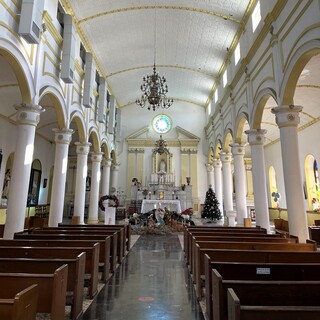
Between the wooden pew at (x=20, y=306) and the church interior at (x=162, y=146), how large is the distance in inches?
1.2

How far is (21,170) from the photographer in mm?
6734

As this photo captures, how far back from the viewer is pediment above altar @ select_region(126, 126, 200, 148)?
20.7 meters

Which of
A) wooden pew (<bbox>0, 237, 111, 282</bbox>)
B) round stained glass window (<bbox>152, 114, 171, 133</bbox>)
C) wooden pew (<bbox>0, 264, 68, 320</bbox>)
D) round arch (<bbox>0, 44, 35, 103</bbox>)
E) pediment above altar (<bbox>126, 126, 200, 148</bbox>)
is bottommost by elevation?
wooden pew (<bbox>0, 264, 68, 320</bbox>)

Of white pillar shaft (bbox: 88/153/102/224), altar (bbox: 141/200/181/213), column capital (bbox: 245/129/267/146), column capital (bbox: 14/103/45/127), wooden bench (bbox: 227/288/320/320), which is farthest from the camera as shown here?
altar (bbox: 141/200/181/213)

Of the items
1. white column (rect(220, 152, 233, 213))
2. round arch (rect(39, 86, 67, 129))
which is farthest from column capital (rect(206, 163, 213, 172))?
round arch (rect(39, 86, 67, 129))

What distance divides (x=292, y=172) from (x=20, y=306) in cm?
664

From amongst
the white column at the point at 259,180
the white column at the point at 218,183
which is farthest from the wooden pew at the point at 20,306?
the white column at the point at 218,183

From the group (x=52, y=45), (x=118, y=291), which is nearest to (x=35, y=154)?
(x=52, y=45)

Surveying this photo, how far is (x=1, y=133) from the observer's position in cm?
1162

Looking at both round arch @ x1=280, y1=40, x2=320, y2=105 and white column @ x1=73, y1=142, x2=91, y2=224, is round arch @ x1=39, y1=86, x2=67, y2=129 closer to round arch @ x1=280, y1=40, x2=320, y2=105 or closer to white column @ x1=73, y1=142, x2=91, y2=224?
white column @ x1=73, y1=142, x2=91, y2=224

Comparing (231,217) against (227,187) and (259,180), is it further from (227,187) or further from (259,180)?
(259,180)

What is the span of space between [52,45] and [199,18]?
628 cm

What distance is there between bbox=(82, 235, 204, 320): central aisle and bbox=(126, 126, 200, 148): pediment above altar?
46.1 ft

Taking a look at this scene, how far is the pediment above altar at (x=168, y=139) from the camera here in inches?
813
